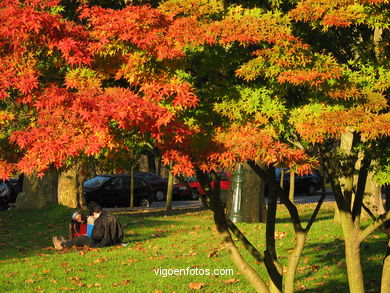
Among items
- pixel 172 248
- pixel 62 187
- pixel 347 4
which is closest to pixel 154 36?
pixel 347 4

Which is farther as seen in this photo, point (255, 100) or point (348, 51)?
point (348, 51)

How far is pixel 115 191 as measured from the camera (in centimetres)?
3152

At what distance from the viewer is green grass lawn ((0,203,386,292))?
10.7m

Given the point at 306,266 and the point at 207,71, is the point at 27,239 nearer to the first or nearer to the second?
the point at 306,266

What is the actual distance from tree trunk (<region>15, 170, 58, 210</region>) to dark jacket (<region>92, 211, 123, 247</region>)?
9621 millimetres

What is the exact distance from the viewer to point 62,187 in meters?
25.1

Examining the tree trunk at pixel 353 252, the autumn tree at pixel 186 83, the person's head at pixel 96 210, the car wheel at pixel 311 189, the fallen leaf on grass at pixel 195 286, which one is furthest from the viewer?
the car wheel at pixel 311 189

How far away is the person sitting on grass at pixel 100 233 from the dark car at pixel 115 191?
16.4 meters

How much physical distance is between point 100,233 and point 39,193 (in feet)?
33.7

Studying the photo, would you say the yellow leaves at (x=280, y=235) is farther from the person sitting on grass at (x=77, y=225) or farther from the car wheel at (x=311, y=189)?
the car wheel at (x=311, y=189)

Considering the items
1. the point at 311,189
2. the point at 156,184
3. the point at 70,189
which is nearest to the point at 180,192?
the point at 156,184

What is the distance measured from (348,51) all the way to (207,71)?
1814 mm

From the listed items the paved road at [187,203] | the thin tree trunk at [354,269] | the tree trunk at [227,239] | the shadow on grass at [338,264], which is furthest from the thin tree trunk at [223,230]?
the paved road at [187,203]

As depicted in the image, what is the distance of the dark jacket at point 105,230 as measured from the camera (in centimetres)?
1448
